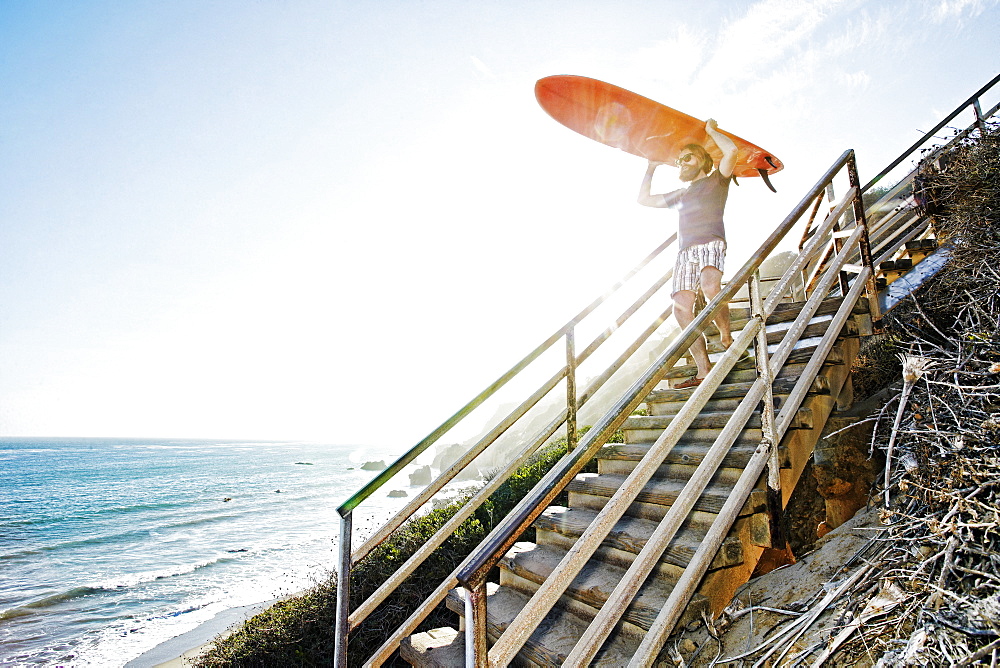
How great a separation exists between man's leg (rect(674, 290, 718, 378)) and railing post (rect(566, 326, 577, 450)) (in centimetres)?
93

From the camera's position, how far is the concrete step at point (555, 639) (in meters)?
2.12

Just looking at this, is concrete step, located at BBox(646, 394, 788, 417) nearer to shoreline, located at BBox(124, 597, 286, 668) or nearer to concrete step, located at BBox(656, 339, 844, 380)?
concrete step, located at BBox(656, 339, 844, 380)

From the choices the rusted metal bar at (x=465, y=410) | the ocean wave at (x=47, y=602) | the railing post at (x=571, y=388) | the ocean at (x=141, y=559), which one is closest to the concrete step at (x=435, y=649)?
the rusted metal bar at (x=465, y=410)

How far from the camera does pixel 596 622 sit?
1.69m

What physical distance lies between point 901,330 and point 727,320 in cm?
104

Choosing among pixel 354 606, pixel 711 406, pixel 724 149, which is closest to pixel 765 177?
pixel 724 149

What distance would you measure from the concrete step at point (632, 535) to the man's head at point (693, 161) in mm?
2588

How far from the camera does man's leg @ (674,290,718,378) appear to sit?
3510 millimetres

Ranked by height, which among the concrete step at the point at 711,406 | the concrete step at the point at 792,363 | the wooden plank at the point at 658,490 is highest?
the concrete step at the point at 792,363

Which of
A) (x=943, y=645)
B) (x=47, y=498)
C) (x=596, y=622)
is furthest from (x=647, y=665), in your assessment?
(x=47, y=498)

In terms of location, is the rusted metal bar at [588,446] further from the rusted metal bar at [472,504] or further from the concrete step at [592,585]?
the rusted metal bar at [472,504]

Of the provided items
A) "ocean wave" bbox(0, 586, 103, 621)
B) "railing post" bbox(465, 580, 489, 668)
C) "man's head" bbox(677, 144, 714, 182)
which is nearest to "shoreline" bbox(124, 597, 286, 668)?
"ocean wave" bbox(0, 586, 103, 621)

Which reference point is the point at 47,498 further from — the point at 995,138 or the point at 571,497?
the point at 995,138

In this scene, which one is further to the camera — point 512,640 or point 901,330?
point 901,330
